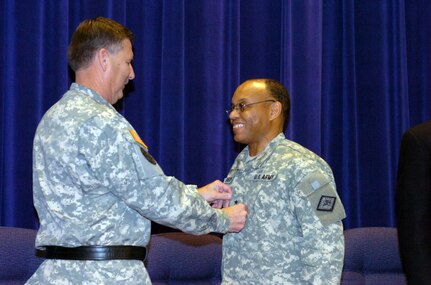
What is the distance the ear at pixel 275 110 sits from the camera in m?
3.75

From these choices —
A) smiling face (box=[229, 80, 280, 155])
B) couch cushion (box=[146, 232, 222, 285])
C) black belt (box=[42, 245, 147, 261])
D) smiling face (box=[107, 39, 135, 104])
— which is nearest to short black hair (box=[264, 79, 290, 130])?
smiling face (box=[229, 80, 280, 155])

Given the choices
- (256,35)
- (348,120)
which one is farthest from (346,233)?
(256,35)

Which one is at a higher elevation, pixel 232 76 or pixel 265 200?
pixel 232 76

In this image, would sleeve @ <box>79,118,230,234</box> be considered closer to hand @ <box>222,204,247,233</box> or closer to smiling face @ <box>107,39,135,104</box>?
smiling face @ <box>107,39,135,104</box>

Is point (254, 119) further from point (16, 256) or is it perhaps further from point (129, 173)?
point (16, 256)

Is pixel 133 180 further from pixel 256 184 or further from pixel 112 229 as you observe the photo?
pixel 256 184

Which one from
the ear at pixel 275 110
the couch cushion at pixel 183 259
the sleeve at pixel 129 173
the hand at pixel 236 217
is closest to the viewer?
the sleeve at pixel 129 173

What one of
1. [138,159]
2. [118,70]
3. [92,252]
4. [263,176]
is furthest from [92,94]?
[263,176]

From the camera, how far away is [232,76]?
15.3ft

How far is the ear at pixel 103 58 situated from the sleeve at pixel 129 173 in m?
0.32

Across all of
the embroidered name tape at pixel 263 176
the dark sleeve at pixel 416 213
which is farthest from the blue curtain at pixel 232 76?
the dark sleeve at pixel 416 213

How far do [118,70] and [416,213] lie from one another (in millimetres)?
1333

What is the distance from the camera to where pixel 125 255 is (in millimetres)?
2719

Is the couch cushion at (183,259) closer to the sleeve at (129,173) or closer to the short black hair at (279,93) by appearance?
the short black hair at (279,93)
